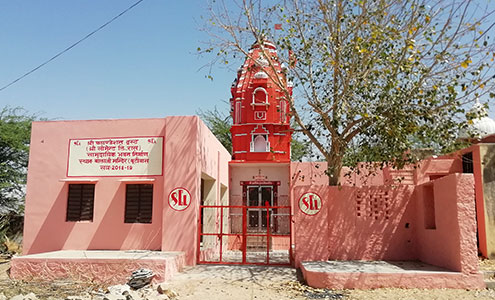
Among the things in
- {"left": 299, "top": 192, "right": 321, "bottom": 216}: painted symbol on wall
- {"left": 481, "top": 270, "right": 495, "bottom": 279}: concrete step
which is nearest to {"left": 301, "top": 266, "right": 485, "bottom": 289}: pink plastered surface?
{"left": 481, "top": 270, "right": 495, "bottom": 279}: concrete step

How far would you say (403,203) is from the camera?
10.1 meters

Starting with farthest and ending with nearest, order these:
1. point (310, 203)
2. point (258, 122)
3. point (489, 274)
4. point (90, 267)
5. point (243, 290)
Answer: point (258, 122), point (310, 203), point (489, 274), point (90, 267), point (243, 290)

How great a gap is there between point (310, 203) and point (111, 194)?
526 cm

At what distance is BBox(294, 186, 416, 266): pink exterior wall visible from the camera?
32.3 feet

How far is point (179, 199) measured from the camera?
10289mm

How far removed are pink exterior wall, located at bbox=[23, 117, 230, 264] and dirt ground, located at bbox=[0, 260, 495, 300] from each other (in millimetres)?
1452

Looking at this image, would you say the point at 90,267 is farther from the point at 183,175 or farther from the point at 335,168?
the point at 335,168

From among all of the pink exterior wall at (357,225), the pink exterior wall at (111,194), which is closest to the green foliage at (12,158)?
the pink exterior wall at (111,194)

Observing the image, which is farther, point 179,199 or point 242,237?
point 242,237

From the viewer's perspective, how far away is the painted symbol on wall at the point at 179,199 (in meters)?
10.3

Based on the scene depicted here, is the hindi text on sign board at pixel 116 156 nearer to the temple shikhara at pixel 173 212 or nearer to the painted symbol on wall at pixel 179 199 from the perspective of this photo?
the temple shikhara at pixel 173 212

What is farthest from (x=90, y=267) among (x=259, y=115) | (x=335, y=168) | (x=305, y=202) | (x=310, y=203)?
(x=259, y=115)

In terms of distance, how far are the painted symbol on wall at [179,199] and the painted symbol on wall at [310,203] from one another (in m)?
2.86

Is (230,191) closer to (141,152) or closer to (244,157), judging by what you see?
(244,157)
